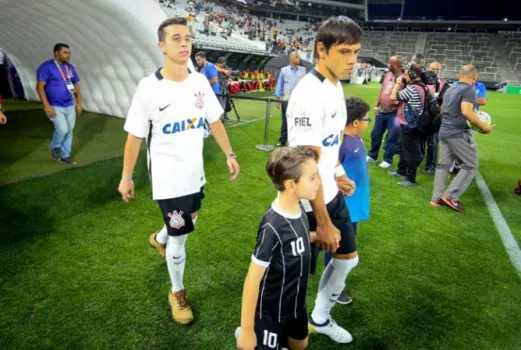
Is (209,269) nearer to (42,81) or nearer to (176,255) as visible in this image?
(176,255)

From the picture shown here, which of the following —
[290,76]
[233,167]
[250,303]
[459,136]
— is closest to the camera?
[250,303]

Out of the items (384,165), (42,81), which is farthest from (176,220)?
(384,165)

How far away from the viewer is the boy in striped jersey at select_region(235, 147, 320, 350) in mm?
1693

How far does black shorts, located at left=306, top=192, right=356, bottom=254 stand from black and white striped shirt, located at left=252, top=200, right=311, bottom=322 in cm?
39

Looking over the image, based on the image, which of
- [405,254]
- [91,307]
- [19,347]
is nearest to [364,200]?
[405,254]

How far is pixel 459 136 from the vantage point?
5043mm

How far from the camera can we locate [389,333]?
9.25 feet

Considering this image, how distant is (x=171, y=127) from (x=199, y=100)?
310 mm

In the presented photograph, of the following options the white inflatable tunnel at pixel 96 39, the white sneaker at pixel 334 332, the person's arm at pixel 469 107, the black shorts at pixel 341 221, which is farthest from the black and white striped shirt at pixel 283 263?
the white inflatable tunnel at pixel 96 39

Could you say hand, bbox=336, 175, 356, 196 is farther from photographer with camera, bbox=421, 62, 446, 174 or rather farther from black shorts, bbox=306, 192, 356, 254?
photographer with camera, bbox=421, 62, 446, 174

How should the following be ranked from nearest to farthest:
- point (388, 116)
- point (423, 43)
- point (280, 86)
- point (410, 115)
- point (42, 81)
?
point (42, 81)
point (410, 115)
point (388, 116)
point (280, 86)
point (423, 43)

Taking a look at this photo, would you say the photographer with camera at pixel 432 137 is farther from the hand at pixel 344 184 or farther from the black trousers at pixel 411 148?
the hand at pixel 344 184

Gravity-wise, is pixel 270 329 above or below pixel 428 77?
below

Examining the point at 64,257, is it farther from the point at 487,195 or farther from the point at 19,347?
the point at 487,195
